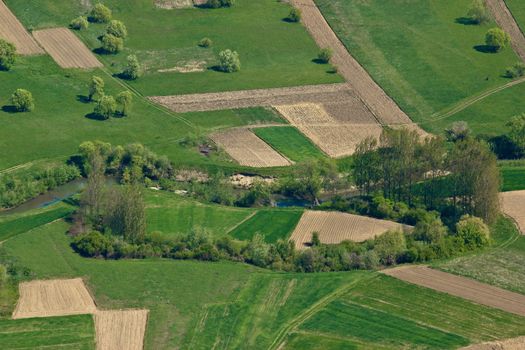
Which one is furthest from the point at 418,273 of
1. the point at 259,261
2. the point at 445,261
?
the point at 259,261

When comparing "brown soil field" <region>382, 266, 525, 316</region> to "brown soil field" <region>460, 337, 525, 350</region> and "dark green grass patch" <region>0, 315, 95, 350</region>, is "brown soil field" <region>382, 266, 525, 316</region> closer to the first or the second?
"brown soil field" <region>460, 337, 525, 350</region>

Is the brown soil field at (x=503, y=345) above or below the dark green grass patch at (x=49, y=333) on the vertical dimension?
above

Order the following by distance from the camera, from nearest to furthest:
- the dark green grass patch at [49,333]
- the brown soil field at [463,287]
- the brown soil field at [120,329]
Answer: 1. the dark green grass patch at [49,333]
2. the brown soil field at [120,329]
3. the brown soil field at [463,287]

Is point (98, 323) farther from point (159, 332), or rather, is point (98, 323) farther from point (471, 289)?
point (471, 289)

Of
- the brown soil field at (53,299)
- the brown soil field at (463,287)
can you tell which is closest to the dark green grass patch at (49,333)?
the brown soil field at (53,299)

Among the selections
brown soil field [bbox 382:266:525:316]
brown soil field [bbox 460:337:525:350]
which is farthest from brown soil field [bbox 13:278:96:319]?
brown soil field [bbox 460:337:525:350]

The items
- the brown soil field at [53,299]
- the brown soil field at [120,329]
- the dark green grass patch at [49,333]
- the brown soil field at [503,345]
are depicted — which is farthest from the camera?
the brown soil field at [53,299]

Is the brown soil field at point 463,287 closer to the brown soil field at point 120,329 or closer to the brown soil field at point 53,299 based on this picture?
the brown soil field at point 120,329

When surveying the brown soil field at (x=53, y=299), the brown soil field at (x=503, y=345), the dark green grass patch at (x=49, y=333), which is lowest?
the brown soil field at (x=53, y=299)
